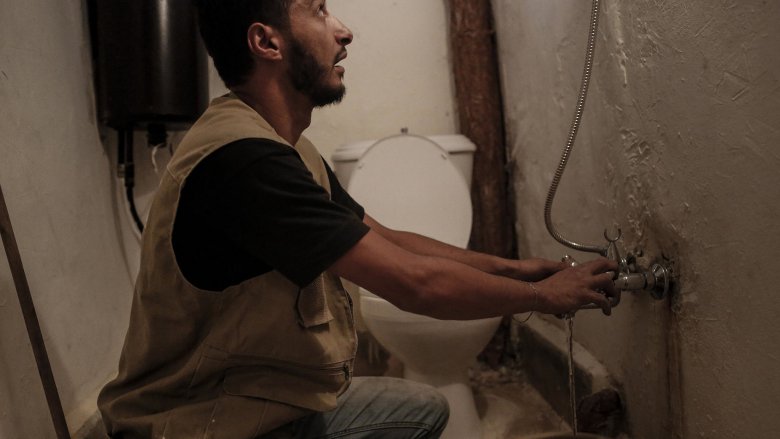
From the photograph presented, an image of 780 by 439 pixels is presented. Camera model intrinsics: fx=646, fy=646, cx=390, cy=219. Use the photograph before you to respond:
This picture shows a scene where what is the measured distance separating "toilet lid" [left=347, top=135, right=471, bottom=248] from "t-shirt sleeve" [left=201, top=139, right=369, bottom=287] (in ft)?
3.10

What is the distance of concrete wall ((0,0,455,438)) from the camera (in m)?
1.13

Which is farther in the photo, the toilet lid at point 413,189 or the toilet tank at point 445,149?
the toilet tank at point 445,149

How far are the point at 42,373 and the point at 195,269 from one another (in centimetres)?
46

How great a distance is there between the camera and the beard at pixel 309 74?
37.7 inches

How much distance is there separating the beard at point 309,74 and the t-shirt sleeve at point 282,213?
0.24 m

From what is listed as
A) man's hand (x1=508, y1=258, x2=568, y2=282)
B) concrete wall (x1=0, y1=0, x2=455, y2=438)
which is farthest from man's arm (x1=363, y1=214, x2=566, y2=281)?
concrete wall (x1=0, y1=0, x2=455, y2=438)

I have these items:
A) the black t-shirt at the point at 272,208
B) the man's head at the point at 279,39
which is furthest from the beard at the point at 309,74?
the black t-shirt at the point at 272,208

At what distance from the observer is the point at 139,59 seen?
1471mm

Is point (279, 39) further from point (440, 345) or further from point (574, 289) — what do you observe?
point (440, 345)

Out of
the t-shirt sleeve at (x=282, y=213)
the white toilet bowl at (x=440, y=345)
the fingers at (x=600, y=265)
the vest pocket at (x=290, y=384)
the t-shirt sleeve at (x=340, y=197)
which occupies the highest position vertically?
the t-shirt sleeve at (x=282, y=213)

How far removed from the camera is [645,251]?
113 cm

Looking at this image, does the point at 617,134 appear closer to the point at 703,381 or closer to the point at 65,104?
the point at 703,381

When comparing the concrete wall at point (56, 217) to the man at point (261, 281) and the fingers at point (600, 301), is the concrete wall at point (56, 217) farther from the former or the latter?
the fingers at point (600, 301)

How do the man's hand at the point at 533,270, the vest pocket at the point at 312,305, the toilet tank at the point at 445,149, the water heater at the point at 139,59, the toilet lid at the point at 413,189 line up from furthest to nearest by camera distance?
the toilet tank at the point at 445,149, the toilet lid at the point at 413,189, the water heater at the point at 139,59, the man's hand at the point at 533,270, the vest pocket at the point at 312,305
